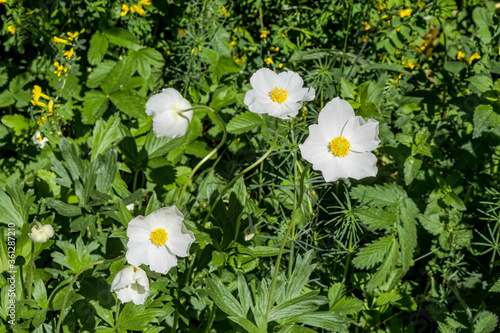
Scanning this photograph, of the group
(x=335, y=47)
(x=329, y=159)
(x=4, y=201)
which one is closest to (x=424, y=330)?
(x=329, y=159)

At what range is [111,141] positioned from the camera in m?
2.16

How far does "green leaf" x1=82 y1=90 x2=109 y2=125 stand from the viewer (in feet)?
7.68

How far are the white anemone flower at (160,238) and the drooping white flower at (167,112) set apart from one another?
26 centimetres

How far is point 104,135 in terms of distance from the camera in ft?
7.09

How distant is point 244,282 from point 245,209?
0.37 meters

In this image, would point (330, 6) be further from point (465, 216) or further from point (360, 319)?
point (360, 319)

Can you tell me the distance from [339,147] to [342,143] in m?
0.02

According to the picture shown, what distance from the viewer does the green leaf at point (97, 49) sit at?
2410 mm

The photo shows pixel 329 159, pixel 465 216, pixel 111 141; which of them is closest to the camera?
pixel 329 159

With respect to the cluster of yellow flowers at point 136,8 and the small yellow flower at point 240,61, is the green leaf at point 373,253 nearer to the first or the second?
the small yellow flower at point 240,61

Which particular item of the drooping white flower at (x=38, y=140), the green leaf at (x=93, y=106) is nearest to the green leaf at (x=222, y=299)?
the green leaf at (x=93, y=106)

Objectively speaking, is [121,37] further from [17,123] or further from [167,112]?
[167,112]

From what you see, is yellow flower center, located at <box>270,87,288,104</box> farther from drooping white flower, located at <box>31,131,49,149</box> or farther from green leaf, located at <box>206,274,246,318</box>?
drooping white flower, located at <box>31,131,49,149</box>

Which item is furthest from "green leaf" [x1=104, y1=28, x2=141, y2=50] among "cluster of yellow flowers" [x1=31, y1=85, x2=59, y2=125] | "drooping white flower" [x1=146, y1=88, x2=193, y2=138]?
"drooping white flower" [x1=146, y1=88, x2=193, y2=138]
